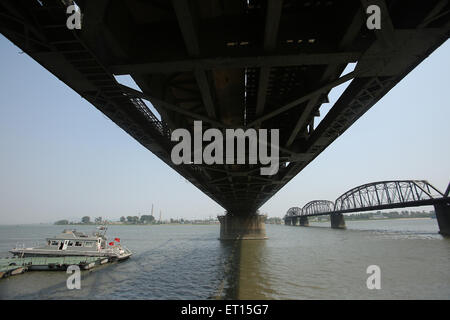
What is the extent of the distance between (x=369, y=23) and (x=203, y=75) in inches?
154

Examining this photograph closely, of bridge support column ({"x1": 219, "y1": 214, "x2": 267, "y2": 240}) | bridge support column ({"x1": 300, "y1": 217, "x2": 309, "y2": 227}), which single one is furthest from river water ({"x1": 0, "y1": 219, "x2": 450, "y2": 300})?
bridge support column ({"x1": 300, "y1": 217, "x2": 309, "y2": 227})

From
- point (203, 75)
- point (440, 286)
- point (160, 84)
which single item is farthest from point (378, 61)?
point (440, 286)

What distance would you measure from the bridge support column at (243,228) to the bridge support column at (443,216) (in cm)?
4123

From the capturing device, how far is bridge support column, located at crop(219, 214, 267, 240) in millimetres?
56991

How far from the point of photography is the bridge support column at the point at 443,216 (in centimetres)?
5542

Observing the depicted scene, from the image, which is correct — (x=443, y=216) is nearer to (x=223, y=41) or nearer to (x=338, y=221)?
(x=338, y=221)

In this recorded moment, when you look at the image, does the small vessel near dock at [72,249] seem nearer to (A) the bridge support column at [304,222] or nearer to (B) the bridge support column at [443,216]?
(B) the bridge support column at [443,216]

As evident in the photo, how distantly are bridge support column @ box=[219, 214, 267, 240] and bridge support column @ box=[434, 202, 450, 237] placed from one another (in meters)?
41.2

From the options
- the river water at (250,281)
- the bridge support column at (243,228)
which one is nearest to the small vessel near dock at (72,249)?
the river water at (250,281)

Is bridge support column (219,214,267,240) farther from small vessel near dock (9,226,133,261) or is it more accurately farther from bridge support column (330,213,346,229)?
bridge support column (330,213,346,229)

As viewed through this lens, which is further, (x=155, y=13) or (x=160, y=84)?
(x=160, y=84)

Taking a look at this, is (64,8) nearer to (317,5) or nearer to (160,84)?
(160,84)

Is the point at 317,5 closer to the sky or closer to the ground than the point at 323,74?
closer to the sky

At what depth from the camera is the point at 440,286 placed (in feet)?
51.9
